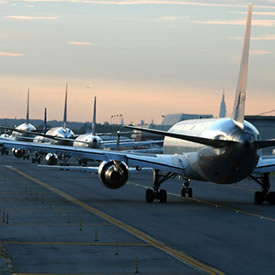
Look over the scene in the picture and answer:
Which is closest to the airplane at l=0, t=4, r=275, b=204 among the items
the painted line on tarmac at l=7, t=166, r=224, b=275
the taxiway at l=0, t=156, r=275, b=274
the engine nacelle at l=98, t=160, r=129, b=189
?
the engine nacelle at l=98, t=160, r=129, b=189

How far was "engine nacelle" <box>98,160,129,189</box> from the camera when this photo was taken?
4328 centimetres

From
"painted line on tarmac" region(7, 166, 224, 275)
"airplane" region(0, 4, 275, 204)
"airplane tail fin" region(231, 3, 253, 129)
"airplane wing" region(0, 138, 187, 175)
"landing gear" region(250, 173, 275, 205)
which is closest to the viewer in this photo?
"painted line on tarmac" region(7, 166, 224, 275)

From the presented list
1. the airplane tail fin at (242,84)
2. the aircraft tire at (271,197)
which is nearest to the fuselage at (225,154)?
the airplane tail fin at (242,84)

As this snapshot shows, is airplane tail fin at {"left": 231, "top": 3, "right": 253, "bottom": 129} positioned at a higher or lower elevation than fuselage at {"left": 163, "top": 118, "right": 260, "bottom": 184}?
higher

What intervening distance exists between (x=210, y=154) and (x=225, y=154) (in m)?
1.70

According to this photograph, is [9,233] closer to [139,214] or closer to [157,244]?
[157,244]

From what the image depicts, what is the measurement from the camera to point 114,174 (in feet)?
142

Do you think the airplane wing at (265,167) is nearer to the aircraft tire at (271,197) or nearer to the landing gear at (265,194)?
the landing gear at (265,194)

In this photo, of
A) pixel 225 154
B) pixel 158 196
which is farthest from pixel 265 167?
pixel 225 154

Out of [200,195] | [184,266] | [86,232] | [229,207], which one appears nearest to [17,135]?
[200,195]

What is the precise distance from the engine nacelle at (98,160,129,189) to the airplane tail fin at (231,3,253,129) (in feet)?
24.3

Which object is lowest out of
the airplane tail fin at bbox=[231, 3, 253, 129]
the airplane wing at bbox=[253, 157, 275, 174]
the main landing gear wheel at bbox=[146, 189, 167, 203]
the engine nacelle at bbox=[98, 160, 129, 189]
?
the main landing gear wheel at bbox=[146, 189, 167, 203]

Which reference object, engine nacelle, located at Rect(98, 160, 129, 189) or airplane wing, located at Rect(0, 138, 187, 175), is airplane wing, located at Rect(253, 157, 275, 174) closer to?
airplane wing, located at Rect(0, 138, 187, 175)

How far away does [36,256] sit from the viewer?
2398cm
